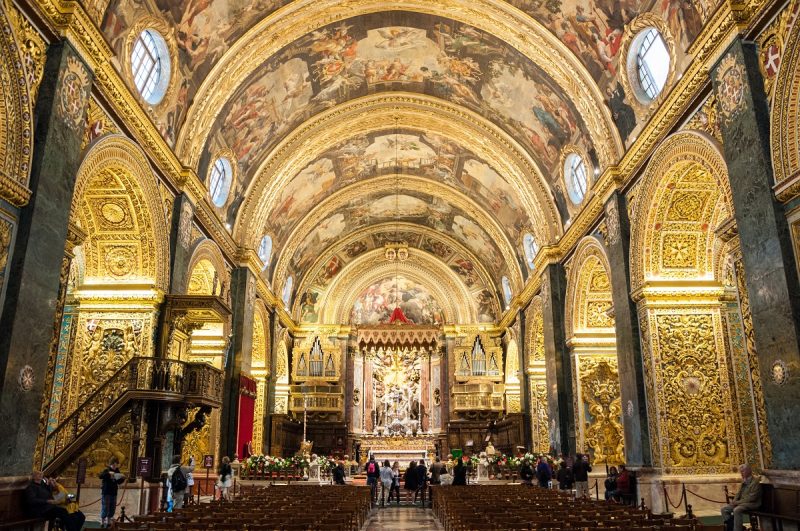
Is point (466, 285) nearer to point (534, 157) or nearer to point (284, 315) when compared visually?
point (284, 315)

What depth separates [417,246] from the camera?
31.8 metres

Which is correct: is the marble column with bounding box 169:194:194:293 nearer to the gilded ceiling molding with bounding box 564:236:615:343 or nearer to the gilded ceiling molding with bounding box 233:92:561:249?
the gilded ceiling molding with bounding box 233:92:561:249

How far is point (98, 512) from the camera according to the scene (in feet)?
39.0

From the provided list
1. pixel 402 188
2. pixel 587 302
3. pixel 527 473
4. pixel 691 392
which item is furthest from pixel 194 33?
pixel 527 473

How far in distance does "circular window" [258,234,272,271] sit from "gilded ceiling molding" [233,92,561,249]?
198cm

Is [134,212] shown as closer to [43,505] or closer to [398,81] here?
[43,505]

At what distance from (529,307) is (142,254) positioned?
1478 centimetres

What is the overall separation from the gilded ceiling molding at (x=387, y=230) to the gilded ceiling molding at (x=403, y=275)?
1.11m

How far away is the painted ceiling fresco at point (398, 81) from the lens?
17.1 m

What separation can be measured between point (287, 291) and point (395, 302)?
6674 mm

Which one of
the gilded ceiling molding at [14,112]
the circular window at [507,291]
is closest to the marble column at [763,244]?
the gilded ceiling molding at [14,112]

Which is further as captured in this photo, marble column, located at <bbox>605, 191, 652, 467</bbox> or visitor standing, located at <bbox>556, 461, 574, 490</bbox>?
visitor standing, located at <bbox>556, 461, 574, 490</bbox>

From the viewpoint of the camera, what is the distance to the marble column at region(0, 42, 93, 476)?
8211 millimetres

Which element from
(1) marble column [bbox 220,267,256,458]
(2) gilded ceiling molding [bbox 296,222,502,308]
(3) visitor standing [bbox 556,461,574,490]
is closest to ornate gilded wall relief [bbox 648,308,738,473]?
(3) visitor standing [bbox 556,461,574,490]
